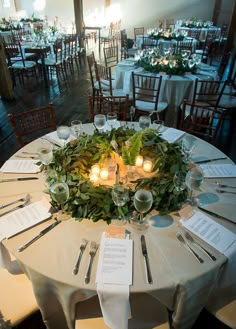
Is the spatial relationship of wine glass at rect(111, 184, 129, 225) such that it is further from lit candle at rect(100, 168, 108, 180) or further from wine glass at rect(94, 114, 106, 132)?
wine glass at rect(94, 114, 106, 132)

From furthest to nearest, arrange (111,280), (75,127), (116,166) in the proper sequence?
(75,127) → (116,166) → (111,280)

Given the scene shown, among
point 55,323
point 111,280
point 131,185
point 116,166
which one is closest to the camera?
point 111,280

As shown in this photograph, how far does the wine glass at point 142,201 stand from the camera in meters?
1.19

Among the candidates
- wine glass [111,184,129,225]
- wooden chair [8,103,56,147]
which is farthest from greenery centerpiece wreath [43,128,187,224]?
wooden chair [8,103,56,147]

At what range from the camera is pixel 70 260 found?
3.59 feet

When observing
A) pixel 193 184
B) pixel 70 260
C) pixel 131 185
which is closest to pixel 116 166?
pixel 131 185

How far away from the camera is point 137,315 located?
119cm

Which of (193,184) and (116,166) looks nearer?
(193,184)

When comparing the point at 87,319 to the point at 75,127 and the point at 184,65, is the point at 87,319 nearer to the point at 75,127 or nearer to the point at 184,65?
the point at 75,127

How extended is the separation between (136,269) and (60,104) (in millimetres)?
4277

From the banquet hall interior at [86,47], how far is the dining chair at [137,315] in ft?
1.03

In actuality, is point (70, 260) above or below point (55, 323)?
above

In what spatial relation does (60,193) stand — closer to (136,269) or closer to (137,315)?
(136,269)

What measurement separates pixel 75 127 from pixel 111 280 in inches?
50.1
